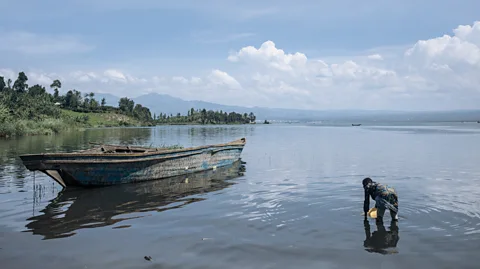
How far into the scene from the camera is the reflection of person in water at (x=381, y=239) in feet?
32.9

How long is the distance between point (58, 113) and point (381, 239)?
109913mm

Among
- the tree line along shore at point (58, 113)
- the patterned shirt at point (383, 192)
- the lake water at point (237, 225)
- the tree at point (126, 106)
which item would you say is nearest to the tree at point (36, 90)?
the tree line along shore at point (58, 113)

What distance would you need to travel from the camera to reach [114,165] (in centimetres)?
1830

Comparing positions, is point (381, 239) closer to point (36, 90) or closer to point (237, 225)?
point (237, 225)

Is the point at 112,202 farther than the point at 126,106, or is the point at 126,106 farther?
the point at 126,106

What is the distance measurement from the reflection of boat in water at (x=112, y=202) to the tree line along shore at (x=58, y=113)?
4997cm

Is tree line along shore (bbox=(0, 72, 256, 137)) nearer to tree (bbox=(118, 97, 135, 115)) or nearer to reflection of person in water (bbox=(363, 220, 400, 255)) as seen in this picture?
tree (bbox=(118, 97, 135, 115))

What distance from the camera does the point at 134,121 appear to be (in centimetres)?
Result: 16400

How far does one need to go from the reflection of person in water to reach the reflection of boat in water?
716 cm

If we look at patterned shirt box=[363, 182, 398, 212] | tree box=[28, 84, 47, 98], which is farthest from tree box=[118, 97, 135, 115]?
patterned shirt box=[363, 182, 398, 212]

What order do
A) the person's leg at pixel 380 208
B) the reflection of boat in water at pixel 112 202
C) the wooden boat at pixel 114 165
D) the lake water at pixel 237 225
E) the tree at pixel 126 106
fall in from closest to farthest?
the lake water at pixel 237 225, the person's leg at pixel 380 208, the reflection of boat in water at pixel 112 202, the wooden boat at pixel 114 165, the tree at pixel 126 106

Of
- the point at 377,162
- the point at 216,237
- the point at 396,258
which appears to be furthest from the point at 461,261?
the point at 377,162

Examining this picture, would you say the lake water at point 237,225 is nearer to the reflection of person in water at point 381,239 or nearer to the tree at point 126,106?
Answer: the reflection of person in water at point 381,239

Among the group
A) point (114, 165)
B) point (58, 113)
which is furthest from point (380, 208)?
point (58, 113)
